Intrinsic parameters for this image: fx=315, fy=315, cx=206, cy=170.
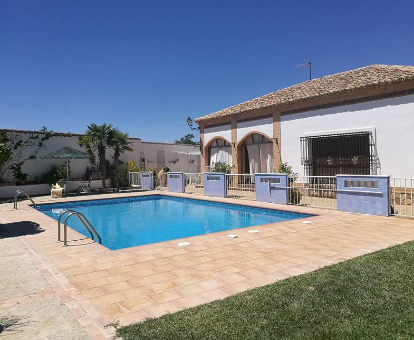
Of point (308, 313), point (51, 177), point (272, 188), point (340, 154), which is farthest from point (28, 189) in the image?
point (308, 313)

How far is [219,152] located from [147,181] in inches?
211

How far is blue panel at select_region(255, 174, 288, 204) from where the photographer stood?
42.6 feet

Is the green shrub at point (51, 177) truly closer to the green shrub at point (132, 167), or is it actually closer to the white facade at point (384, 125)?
the green shrub at point (132, 167)

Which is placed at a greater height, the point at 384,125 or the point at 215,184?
the point at 384,125

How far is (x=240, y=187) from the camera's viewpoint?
18234mm

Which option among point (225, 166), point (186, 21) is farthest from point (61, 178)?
point (186, 21)

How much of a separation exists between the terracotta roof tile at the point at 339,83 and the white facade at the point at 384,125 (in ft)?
2.62

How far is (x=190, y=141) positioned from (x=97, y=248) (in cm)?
7378

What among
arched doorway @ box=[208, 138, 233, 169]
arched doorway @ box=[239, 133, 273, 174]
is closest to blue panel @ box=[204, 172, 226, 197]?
arched doorway @ box=[239, 133, 273, 174]

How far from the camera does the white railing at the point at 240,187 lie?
1606 centimetres

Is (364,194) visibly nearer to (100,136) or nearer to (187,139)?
(100,136)

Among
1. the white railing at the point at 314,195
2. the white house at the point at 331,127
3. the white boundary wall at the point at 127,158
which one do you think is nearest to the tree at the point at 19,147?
the white boundary wall at the point at 127,158

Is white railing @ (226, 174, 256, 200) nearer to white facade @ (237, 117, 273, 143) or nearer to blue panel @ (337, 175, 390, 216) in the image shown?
white facade @ (237, 117, 273, 143)

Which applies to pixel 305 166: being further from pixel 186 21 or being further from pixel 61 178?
pixel 61 178
